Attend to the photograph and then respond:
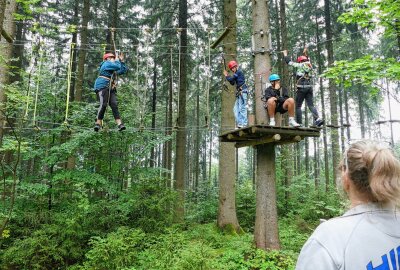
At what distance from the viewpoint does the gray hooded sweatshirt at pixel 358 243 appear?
45.7 inches

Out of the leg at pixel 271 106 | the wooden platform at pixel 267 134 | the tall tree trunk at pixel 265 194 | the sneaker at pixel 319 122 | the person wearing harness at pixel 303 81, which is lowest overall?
the tall tree trunk at pixel 265 194

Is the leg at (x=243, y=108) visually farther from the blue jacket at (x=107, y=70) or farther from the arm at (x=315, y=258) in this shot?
the arm at (x=315, y=258)

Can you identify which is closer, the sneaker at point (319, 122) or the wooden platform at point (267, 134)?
the wooden platform at point (267, 134)

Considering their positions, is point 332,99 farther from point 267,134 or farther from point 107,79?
point 107,79

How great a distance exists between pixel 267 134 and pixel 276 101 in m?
0.79

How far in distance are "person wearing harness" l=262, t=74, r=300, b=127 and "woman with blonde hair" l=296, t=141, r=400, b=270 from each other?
15.0ft

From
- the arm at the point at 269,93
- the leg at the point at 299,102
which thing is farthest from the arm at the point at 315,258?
the leg at the point at 299,102

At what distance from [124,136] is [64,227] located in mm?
3171

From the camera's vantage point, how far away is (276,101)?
594 centimetres

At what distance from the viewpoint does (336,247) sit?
3.83 feet

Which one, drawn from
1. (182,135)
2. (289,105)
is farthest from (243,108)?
(182,135)

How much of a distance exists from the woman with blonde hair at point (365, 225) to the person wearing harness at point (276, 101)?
457 cm

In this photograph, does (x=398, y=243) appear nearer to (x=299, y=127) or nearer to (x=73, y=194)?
(x=299, y=127)

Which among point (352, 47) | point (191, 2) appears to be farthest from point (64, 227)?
point (352, 47)
